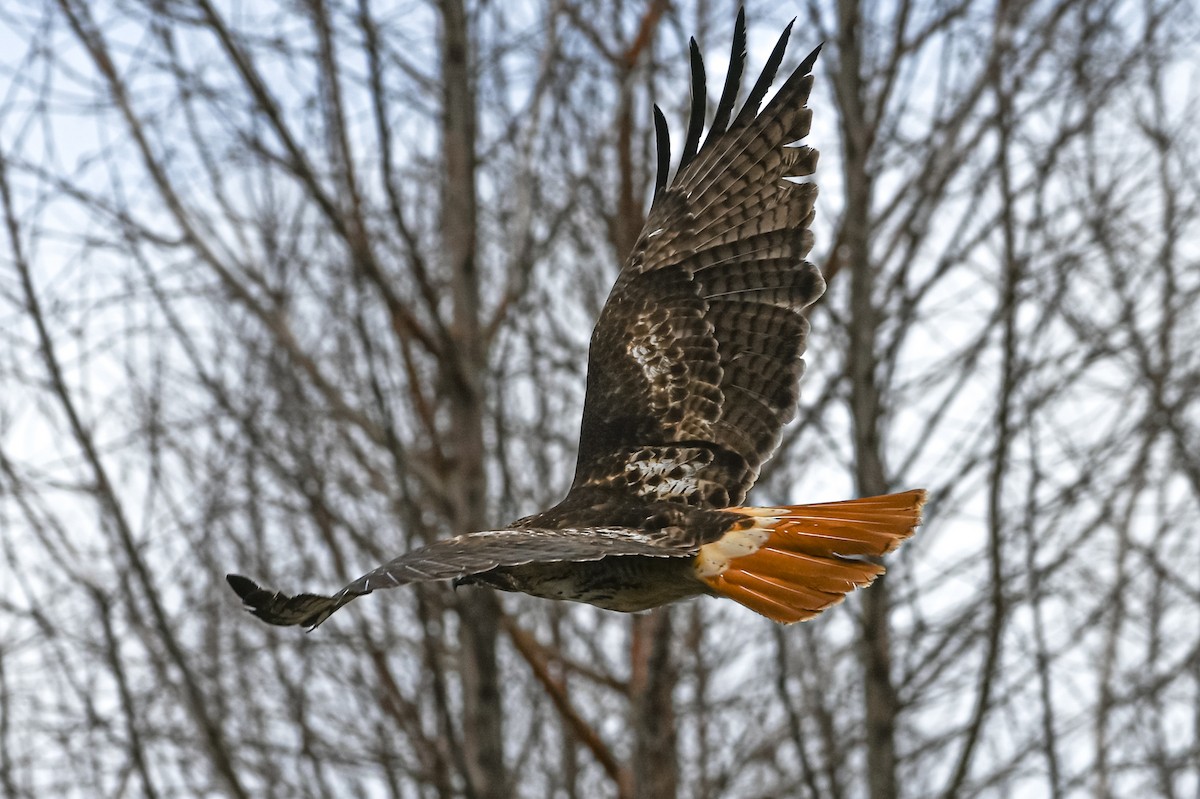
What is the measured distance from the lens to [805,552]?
11.9 feet

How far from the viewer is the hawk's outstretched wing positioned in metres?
4.43

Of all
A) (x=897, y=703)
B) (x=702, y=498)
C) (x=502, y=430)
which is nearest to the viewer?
(x=702, y=498)

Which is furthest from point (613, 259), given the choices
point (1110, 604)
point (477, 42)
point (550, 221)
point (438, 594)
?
point (1110, 604)

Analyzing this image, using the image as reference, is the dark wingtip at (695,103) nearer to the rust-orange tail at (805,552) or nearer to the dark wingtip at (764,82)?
the dark wingtip at (764,82)

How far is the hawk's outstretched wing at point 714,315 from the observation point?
14.5 feet

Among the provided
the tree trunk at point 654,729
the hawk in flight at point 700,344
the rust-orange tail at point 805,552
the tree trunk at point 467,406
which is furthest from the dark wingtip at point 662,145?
the tree trunk at point 654,729

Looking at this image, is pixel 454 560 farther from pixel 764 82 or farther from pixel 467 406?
pixel 467 406

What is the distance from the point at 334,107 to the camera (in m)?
6.02

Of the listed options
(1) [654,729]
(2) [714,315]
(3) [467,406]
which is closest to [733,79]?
(2) [714,315]

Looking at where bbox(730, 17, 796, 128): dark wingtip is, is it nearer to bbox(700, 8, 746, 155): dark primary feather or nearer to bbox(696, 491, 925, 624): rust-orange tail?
bbox(700, 8, 746, 155): dark primary feather

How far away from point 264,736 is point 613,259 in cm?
296

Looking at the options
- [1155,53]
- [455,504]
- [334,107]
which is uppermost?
[1155,53]

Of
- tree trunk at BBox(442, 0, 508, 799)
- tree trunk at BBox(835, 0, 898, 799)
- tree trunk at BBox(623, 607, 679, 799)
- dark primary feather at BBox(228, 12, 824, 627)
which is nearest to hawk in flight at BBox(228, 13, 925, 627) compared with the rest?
dark primary feather at BBox(228, 12, 824, 627)

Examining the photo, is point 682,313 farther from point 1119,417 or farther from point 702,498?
point 1119,417
